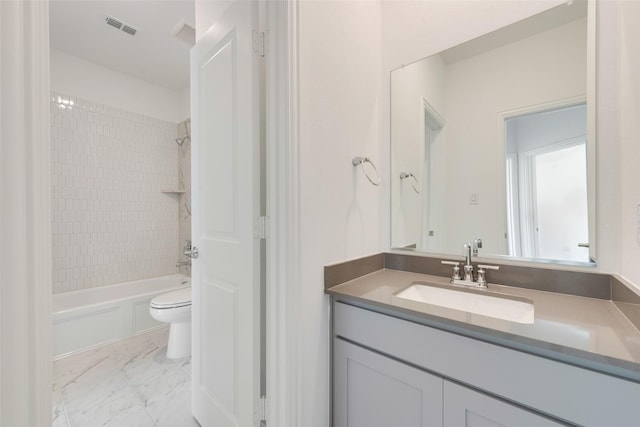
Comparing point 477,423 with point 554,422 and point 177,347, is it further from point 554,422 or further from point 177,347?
point 177,347

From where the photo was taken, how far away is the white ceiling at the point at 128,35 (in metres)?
1.92

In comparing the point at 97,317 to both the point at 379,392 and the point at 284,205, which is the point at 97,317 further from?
the point at 379,392

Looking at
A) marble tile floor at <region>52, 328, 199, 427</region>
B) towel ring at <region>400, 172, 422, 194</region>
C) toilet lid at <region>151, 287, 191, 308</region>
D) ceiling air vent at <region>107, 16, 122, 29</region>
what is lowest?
marble tile floor at <region>52, 328, 199, 427</region>

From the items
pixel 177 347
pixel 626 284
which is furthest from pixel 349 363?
pixel 177 347

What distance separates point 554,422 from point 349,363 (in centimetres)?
63

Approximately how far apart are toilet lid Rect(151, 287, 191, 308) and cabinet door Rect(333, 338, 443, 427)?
1.48 metres

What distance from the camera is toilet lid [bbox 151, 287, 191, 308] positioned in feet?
6.73

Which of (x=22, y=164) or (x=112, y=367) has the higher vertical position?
(x=22, y=164)

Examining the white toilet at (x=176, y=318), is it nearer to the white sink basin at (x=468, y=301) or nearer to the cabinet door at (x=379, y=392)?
the cabinet door at (x=379, y=392)

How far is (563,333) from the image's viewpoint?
2.41 feet

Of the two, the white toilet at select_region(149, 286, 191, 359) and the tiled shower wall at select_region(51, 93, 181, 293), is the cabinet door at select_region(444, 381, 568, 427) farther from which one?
the tiled shower wall at select_region(51, 93, 181, 293)

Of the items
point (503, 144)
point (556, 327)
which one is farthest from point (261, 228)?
point (503, 144)

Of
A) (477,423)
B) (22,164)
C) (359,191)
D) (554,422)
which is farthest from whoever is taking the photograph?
(359,191)

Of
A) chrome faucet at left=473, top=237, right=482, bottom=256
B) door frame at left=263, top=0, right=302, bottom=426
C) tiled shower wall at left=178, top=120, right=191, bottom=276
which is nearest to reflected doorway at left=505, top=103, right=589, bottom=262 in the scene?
chrome faucet at left=473, top=237, right=482, bottom=256
